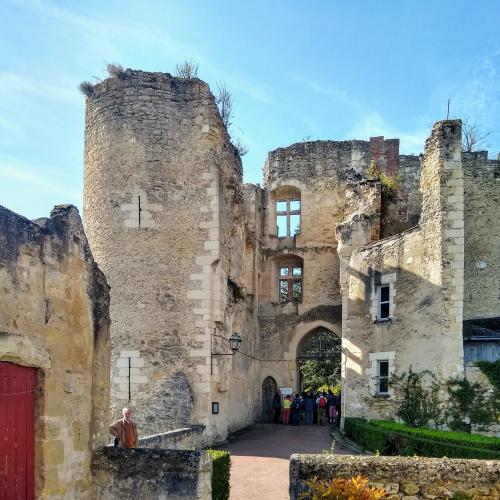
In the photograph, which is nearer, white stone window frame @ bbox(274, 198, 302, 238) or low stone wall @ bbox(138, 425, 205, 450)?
low stone wall @ bbox(138, 425, 205, 450)

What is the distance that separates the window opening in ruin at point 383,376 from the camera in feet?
55.0

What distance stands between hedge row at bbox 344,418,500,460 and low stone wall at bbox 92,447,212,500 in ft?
17.6

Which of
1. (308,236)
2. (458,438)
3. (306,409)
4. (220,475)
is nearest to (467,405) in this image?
(458,438)

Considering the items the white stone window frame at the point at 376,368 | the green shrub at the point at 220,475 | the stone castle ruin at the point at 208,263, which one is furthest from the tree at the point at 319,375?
the green shrub at the point at 220,475

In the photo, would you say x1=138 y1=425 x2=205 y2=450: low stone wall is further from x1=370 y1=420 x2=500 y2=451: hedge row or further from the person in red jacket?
x1=370 y1=420 x2=500 y2=451: hedge row

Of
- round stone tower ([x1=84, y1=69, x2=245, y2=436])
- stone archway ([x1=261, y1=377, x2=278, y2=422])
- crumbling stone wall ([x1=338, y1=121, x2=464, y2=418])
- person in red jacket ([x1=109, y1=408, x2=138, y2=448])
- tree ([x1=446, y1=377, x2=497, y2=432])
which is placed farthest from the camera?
stone archway ([x1=261, y1=377, x2=278, y2=422])

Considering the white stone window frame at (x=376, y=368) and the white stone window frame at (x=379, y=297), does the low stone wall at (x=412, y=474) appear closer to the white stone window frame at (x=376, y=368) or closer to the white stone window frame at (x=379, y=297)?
the white stone window frame at (x=376, y=368)

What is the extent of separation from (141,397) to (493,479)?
33.2 feet

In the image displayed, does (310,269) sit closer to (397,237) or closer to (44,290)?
(397,237)

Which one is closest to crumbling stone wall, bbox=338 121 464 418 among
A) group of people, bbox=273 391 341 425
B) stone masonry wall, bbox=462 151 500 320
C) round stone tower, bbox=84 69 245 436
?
stone masonry wall, bbox=462 151 500 320

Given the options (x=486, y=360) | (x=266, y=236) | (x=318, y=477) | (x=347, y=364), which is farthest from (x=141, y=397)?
(x=266, y=236)

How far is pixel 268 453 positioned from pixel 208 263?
15.6ft

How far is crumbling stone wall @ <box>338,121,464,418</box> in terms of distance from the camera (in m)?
14.9

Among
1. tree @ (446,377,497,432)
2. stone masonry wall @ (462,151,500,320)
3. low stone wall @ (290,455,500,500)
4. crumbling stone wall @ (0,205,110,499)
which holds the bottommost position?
tree @ (446,377,497,432)
